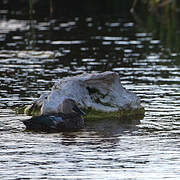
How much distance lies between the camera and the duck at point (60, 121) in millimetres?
16484

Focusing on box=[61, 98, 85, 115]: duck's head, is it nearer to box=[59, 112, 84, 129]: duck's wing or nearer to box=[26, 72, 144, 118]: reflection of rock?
box=[59, 112, 84, 129]: duck's wing

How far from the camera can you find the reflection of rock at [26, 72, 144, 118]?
1834 centimetres

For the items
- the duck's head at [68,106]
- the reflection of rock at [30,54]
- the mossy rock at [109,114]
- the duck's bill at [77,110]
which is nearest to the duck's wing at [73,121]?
the duck's bill at [77,110]

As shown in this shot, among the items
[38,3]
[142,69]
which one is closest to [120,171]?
[142,69]

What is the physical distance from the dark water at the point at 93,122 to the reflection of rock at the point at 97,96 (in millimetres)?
528

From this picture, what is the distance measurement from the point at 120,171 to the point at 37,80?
36.5ft

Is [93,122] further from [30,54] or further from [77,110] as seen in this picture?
[30,54]

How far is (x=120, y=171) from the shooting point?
13.3 metres

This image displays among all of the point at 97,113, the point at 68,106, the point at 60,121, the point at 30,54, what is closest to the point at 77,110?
the point at 68,106

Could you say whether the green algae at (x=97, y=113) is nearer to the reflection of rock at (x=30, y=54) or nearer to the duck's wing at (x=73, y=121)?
the duck's wing at (x=73, y=121)

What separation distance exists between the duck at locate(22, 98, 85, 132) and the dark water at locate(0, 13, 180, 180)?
0.81 feet

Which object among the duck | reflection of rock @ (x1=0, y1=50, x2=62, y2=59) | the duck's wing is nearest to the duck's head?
the duck

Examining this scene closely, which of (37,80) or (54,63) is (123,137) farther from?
(54,63)

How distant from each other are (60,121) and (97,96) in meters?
2.37
